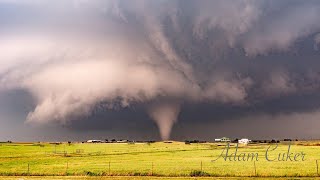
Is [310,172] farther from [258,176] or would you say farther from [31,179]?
[31,179]

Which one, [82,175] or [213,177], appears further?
[82,175]

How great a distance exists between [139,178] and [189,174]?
781cm

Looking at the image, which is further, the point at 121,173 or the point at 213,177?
the point at 121,173

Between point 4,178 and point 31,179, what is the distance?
16.2ft

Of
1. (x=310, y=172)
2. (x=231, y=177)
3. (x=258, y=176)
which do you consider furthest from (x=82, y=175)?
(x=310, y=172)

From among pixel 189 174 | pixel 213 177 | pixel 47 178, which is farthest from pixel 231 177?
pixel 47 178

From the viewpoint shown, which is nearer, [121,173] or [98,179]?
[98,179]

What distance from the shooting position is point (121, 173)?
6075 centimetres

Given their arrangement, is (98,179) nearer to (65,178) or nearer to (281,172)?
(65,178)

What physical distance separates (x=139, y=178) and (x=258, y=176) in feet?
53.9

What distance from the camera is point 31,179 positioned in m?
56.2

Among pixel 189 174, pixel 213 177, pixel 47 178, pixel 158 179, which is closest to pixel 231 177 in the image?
pixel 213 177

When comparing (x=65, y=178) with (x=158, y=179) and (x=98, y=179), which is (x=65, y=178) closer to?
(x=98, y=179)

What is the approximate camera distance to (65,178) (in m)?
56.7
